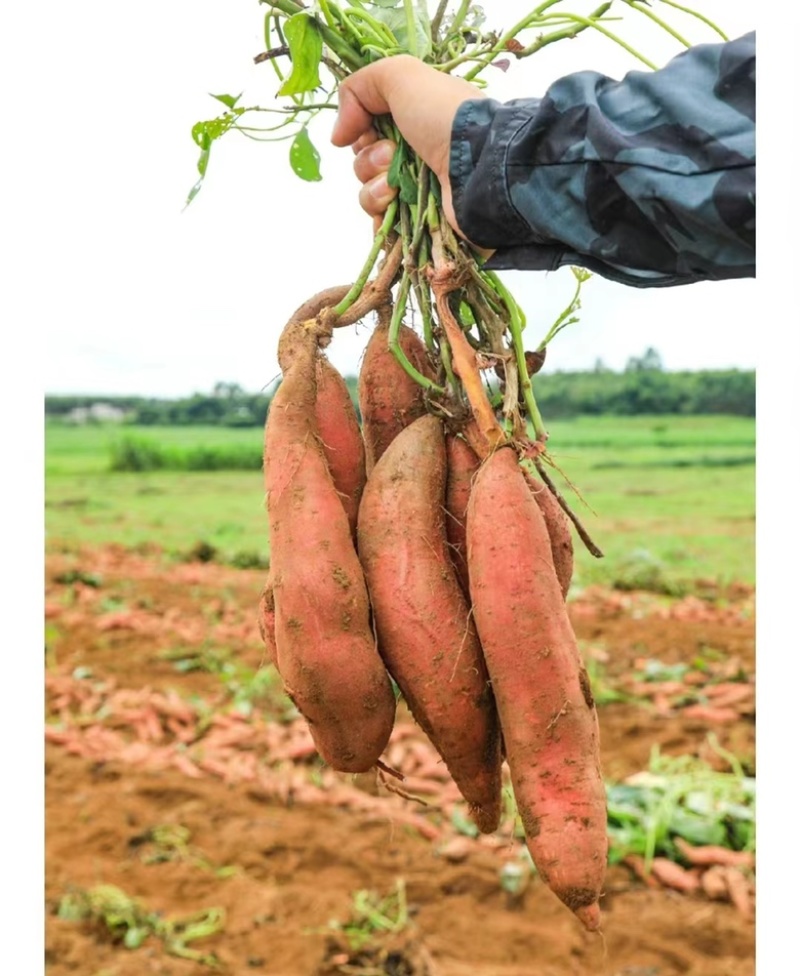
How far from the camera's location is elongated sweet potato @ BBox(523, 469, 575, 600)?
1.01 m

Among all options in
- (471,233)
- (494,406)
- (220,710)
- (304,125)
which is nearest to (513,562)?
(494,406)

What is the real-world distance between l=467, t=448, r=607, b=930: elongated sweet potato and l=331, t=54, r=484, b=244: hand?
283 millimetres

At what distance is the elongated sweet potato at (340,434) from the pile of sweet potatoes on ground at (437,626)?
2cm

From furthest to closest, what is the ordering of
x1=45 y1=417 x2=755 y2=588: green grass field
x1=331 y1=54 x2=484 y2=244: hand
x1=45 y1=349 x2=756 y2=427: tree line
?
x1=45 y1=349 x2=756 y2=427: tree line, x1=45 y1=417 x2=755 y2=588: green grass field, x1=331 y1=54 x2=484 y2=244: hand

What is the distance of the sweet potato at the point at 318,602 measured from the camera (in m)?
0.91

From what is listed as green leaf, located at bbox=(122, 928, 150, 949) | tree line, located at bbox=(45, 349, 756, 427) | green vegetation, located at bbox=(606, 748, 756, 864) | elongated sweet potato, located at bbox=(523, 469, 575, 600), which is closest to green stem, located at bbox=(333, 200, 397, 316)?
elongated sweet potato, located at bbox=(523, 469, 575, 600)

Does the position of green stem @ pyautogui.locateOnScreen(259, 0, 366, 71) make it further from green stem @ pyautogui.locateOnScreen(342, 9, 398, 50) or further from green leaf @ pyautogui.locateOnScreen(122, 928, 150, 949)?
green leaf @ pyautogui.locateOnScreen(122, 928, 150, 949)

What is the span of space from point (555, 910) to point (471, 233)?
212 centimetres

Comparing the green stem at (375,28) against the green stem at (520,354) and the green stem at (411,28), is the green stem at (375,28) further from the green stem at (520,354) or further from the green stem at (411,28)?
the green stem at (520,354)

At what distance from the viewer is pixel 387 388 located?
1045 millimetres

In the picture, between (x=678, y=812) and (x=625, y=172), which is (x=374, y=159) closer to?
(x=625, y=172)

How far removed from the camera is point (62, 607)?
4.73m

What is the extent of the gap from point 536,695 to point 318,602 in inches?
8.6
